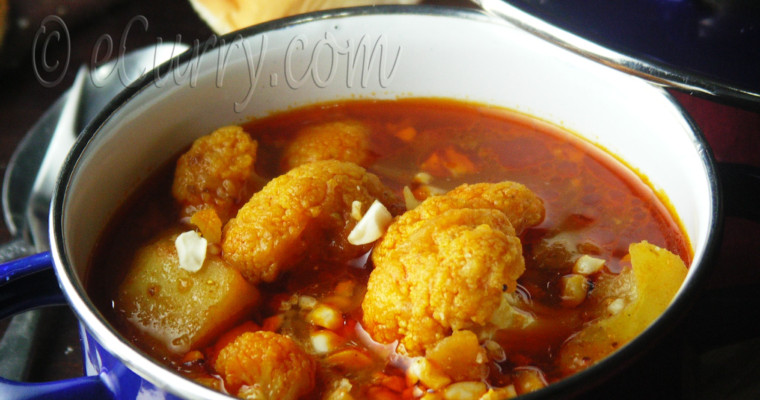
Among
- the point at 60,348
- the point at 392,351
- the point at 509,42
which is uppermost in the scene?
the point at 509,42

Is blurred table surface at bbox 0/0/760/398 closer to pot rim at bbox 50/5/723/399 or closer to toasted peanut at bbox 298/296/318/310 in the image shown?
pot rim at bbox 50/5/723/399

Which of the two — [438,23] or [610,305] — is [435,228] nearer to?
[610,305]

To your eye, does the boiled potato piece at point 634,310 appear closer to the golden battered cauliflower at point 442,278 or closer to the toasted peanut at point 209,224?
the golden battered cauliflower at point 442,278

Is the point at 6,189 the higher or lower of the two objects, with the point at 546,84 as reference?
lower

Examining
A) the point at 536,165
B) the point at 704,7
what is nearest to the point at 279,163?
the point at 536,165

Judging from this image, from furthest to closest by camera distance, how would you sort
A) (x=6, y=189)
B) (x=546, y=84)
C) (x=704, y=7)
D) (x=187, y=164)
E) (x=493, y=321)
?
(x=6, y=189) < (x=546, y=84) < (x=187, y=164) < (x=704, y=7) < (x=493, y=321)

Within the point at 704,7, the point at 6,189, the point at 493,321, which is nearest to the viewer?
the point at 493,321
